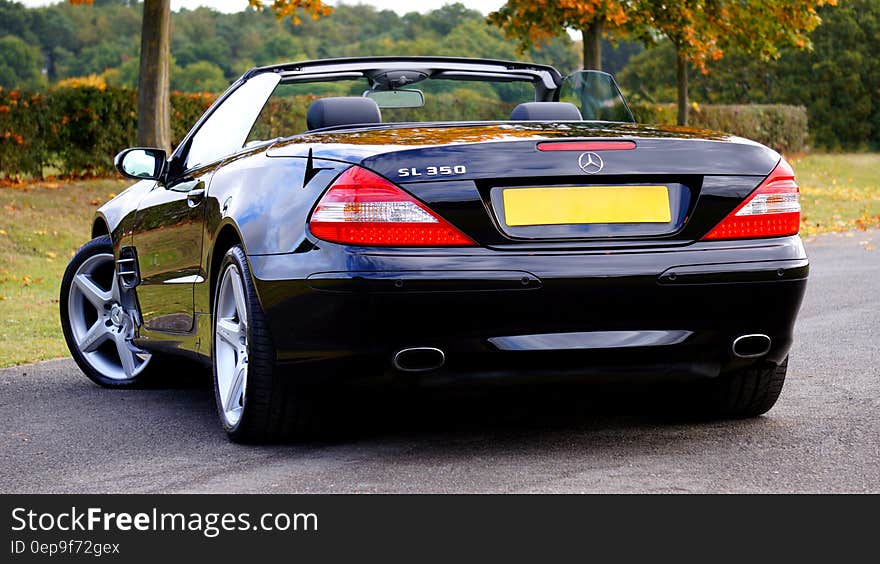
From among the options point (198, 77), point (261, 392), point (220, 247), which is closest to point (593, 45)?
point (220, 247)

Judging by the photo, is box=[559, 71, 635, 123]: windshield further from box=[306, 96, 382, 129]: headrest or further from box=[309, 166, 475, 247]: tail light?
box=[309, 166, 475, 247]: tail light

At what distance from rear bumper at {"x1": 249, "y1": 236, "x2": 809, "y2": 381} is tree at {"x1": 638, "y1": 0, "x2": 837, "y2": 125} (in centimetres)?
2108

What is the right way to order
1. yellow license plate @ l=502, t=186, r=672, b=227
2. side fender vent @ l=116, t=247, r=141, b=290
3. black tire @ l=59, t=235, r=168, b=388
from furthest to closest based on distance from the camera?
1. black tire @ l=59, t=235, r=168, b=388
2. side fender vent @ l=116, t=247, r=141, b=290
3. yellow license plate @ l=502, t=186, r=672, b=227

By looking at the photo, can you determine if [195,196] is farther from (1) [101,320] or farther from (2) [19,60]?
(2) [19,60]

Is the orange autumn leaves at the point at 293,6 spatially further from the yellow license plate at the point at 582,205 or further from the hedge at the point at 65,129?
the yellow license plate at the point at 582,205

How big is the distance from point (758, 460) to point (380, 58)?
104 inches

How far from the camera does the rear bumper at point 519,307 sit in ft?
15.6

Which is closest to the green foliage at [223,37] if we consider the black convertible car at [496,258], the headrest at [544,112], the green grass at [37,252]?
the green grass at [37,252]

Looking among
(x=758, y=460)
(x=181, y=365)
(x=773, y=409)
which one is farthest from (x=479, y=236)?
(x=181, y=365)

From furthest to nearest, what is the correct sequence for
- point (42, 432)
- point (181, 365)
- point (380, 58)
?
point (181, 365) → point (380, 58) → point (42, 432)

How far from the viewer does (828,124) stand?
66.8 metres

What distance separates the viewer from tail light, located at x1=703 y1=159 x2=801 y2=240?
509 centimetres

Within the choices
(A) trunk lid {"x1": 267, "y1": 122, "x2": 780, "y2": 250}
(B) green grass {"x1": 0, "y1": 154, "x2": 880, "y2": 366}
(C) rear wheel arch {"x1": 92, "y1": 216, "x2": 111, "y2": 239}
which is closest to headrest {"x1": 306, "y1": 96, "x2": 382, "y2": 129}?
(A) trunk lid {"x1": 267, "y1": 122, "x2": 780, "y2": 250}
